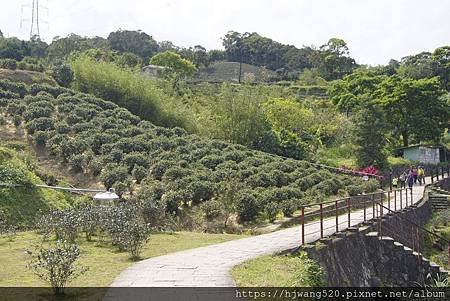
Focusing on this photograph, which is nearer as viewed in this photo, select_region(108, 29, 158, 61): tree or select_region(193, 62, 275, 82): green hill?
select_region(193, 62, 275, 82): green hill

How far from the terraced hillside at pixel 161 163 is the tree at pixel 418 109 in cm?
1752

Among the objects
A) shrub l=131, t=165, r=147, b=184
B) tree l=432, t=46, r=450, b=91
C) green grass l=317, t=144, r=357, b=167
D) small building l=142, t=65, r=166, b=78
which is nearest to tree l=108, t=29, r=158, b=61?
small building l=142, t=65, r=166, b=78

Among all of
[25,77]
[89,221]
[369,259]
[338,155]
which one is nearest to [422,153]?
[338,155]

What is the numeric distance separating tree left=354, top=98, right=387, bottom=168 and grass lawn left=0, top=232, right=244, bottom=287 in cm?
2239

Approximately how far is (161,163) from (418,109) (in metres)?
28.6

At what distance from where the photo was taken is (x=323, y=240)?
11.6m

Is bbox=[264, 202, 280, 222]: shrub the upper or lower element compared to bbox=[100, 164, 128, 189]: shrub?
lower

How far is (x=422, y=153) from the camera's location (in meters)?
43.5

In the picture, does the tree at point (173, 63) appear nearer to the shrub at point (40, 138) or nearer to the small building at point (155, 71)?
the small building at point (155, 71)

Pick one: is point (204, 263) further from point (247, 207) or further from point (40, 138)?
point (40, 138)

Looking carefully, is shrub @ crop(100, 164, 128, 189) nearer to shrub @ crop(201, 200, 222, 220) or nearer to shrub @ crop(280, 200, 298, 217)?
shrub @ crop(201, 200, 222, 220)

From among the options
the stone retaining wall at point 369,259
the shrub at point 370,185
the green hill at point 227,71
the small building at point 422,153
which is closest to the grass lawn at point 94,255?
the stone retaining wall at point 369,259

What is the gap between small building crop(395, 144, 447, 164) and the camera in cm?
4338

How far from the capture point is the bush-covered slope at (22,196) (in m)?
16.7
